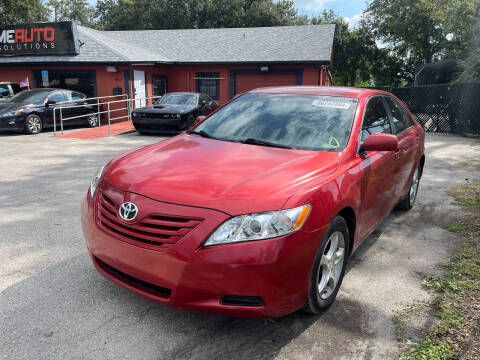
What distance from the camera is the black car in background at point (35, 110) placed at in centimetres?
1313

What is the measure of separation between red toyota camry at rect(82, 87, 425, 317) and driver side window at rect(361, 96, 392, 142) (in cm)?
5

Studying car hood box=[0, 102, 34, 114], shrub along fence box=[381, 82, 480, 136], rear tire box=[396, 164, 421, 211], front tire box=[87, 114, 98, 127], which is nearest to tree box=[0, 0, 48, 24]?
front tire box=[87, 114, 98, 127]

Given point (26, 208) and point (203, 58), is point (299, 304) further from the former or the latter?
point (203, 58)

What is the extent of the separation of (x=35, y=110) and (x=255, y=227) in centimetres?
1353

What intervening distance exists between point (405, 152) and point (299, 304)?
9.05 feet

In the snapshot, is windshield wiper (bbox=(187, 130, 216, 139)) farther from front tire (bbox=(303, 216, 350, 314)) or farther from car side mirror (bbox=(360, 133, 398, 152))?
front tire (bbox=(303, 216, 350, 314))

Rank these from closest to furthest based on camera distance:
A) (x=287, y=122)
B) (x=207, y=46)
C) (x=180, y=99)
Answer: (x=287, y=122) → (x=180, y=99) → (x=207, y=46)

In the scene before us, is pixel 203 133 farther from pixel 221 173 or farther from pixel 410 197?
pixel 410 197

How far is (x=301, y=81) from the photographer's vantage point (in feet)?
68.5

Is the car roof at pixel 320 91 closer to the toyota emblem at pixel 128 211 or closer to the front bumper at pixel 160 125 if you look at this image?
the toyota emblem at pixel 128 211

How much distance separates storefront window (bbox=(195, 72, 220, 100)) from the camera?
73.8 ft

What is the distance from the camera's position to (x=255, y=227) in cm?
236

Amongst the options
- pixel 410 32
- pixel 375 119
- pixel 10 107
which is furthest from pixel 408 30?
pixel 375 119

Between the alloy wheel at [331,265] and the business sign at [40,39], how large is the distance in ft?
61.1
